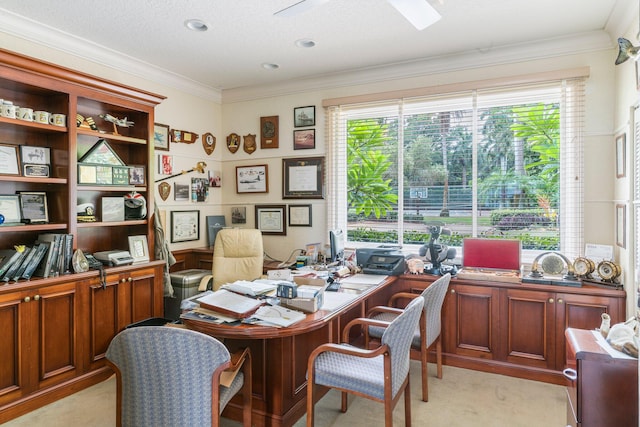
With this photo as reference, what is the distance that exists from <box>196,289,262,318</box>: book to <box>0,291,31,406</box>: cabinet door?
1224mm

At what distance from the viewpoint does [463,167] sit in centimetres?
362

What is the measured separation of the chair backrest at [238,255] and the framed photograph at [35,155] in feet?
4.92

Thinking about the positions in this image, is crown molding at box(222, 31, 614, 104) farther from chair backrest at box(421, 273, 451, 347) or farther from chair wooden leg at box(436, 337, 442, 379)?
chair wooden leg at box(436, 337, 442, 379)

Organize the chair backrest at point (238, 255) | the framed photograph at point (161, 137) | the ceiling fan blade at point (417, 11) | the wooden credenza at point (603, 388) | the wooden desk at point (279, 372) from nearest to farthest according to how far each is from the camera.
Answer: the wooden credenza at point (603, 388) < the ceiling fan blade at point (417, 11) < the wooden desk at point (279, 372) < the chair backrest at point (238, 255) < the framed photograph at point (161, 137)

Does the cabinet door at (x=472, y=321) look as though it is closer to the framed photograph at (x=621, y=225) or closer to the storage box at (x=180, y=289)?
Result: the framed photograph at (x=621, y=225)

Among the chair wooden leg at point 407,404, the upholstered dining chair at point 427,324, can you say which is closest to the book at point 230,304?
the upholstered dining chair at point 427,324

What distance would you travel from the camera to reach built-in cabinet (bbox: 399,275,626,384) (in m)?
2.83

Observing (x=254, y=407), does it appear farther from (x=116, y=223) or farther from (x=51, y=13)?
(x=51, y=13)

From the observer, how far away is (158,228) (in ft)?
11.5

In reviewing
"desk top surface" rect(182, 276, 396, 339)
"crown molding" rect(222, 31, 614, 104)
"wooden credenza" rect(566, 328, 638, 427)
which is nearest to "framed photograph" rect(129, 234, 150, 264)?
"desk top surface" rect(182, 276, 396, 339)

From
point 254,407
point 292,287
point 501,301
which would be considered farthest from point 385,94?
point 254,407

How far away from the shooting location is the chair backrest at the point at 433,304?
2.47 metres

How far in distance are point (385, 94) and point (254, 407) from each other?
9.85ft

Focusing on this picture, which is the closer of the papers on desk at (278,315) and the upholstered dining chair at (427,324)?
the papers on desk at (278,315)
